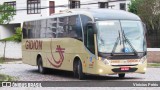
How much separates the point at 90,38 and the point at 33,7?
46439mm

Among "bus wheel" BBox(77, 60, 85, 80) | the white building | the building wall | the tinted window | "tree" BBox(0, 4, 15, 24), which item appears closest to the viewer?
"bus wheel" BBox(77, 60, 85, 80)

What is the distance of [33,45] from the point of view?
2892 cm

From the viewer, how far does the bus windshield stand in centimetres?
2120

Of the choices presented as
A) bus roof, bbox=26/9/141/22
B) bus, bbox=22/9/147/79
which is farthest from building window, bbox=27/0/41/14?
bus roof, bbox=26/9/141/22

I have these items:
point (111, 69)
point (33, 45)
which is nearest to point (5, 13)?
point (33, 45)

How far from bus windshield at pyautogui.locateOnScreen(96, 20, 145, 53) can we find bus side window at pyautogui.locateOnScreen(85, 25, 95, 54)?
1.32 ft

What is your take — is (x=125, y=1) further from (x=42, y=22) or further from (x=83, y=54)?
Result: (x=83, y=54)

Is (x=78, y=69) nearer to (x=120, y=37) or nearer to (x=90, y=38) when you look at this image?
(x=90, y=38)

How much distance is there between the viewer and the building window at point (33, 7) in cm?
6650

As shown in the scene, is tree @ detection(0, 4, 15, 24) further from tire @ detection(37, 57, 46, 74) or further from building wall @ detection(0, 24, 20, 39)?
tire @ detection(37, 57, 46, 74)

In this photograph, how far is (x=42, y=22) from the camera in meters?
27.6

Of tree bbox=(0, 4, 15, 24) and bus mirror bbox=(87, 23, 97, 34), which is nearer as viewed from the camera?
bus mirror bbox=(87, 23, 97, 34)

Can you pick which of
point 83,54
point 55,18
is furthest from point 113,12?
point 55,18

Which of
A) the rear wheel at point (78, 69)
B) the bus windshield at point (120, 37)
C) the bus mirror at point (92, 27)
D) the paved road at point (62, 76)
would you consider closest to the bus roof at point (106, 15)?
the bus windshield at point (120, 37)
